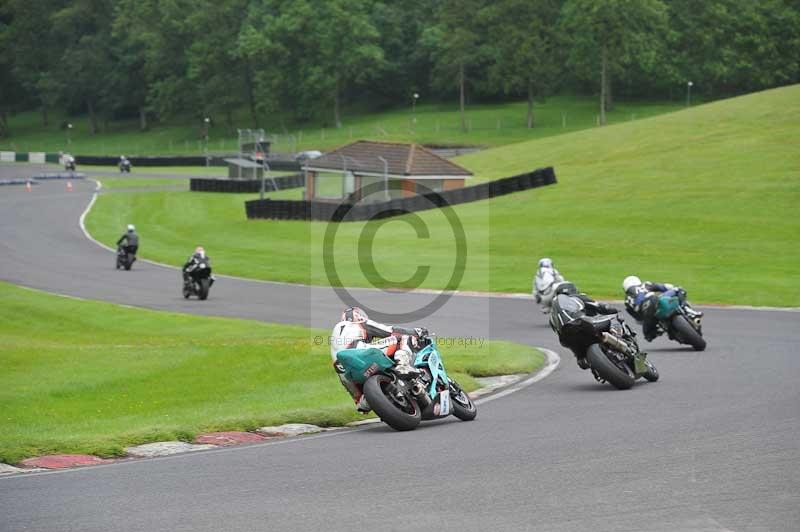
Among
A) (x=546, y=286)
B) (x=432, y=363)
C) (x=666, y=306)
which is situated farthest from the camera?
(x=546, y=286)

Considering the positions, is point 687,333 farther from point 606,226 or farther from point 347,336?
point 606,226

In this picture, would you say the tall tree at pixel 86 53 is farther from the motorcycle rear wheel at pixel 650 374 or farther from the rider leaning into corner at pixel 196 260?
the motorcycle rear wheel at pixel 650 374

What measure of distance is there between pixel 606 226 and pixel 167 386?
30.4 meters

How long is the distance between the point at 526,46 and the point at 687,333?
93112 mm

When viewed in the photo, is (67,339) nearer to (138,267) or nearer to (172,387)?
(172,387)

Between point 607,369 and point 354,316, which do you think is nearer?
point 354,316

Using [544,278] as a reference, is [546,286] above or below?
below

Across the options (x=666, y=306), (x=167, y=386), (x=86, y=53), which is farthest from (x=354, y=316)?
(x=86, y=53)

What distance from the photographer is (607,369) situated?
14844 mm

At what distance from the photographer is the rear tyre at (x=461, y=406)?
12789 millimetres

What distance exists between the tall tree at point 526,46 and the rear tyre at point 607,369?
3752 inches

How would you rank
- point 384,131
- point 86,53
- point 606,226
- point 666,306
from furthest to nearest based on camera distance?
point 86,53 → point 384,131 → point 606,226 → point 666,306

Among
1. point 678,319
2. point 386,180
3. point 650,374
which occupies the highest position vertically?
point 386,180

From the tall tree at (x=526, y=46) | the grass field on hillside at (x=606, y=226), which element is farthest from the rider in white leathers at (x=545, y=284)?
the tall tree at (x=526, y=46)
